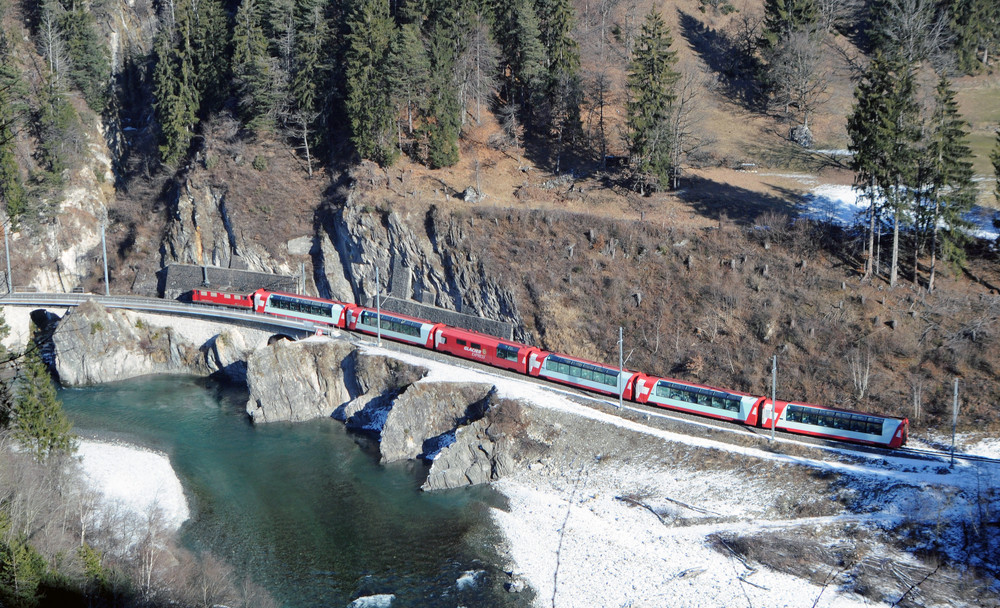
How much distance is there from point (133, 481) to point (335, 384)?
14322mm

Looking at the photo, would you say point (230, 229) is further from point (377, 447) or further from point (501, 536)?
point (501, 536)

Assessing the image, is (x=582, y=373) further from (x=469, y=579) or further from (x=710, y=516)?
(x=469, y=579)

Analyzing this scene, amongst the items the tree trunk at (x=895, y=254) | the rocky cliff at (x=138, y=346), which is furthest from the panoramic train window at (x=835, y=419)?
the rocky cliff at (x=138, y=346)

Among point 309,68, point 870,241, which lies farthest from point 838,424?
point 309,68

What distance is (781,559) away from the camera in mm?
33812

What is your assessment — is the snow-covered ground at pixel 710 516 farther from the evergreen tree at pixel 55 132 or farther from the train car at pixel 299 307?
the evergreen tree at pixel 55 132

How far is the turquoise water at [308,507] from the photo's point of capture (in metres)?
34.4

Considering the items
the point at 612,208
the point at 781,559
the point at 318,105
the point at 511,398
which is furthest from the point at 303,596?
the point at 318,105

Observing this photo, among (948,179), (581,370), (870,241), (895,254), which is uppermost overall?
(948,179)

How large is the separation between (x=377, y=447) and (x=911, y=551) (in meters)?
29.3

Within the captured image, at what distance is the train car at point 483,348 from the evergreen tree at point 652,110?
63.5ft

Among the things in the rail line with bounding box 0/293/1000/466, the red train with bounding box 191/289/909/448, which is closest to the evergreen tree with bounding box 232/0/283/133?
the red train with bounding box 191/289/909/448

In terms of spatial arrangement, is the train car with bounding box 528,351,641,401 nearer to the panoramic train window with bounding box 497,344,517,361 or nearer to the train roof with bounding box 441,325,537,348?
the panoramic train window with bounding box 497,344,517,361

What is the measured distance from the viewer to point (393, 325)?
55156 millimetres
